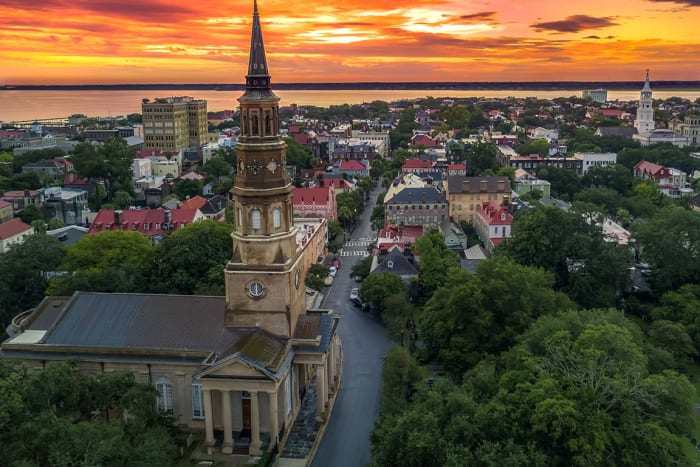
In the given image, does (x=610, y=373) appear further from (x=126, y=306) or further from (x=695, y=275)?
(x=695, y=275)

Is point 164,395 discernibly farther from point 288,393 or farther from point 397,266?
point 397,266

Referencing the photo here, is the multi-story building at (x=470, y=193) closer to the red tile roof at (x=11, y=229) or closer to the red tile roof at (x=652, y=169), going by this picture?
the red tile roof at (x=652, y=169)

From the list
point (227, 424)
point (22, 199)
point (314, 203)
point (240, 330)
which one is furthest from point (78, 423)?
point (22, 199)

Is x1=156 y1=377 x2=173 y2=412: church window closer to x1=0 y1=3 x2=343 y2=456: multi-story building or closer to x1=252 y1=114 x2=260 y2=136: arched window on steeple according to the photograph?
x1=0 y1=3 x2=343 y2=456: multi-story building

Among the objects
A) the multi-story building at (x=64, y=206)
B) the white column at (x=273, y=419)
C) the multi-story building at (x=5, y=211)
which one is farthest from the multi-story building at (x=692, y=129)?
the white column at (x=273, y=419)

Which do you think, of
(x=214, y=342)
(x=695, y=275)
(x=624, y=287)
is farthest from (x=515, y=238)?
(x=214, y=342)

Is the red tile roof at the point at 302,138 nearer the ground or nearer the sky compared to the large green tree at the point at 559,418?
nearer the sky
